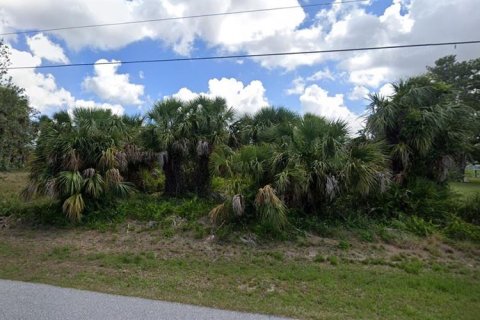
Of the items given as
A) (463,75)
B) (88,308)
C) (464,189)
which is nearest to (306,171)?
(88,308)

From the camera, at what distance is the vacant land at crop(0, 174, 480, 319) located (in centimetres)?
519

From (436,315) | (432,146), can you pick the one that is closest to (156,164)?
(432,146)

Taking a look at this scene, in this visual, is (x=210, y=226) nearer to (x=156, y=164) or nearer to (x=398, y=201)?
(x=156, y=164)

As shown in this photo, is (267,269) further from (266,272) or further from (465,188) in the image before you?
(465,188)

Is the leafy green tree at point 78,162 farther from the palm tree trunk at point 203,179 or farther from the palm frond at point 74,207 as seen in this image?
the palm tree trunk at point 203,179

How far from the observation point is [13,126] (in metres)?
13.1

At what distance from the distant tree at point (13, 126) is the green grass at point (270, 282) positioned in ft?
21.5

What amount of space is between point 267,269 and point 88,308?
3.04 meters

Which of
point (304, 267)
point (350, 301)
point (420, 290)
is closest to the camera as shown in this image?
point (350, 301)

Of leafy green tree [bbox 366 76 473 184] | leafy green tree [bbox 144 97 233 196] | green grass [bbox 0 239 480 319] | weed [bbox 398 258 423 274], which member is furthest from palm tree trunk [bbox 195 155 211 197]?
weed [bbox 398 258 423 274]

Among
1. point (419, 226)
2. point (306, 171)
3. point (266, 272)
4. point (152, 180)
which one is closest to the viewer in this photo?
point (266, 272)

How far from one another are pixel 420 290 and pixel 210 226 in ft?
14.7

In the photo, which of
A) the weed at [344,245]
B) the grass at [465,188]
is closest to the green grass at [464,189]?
the grass at [465,188]

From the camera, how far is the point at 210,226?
8.82 metres
